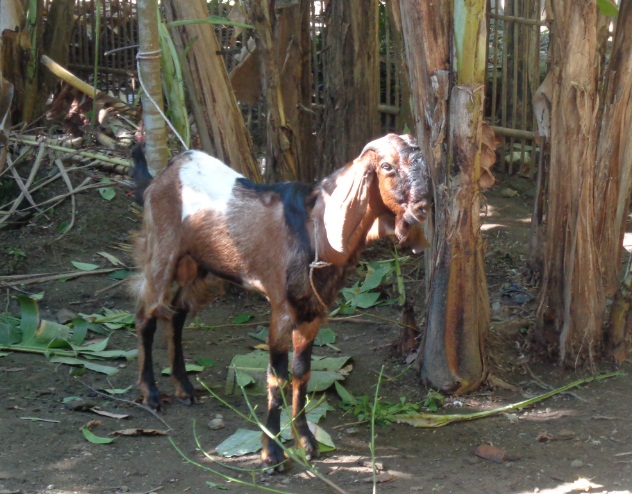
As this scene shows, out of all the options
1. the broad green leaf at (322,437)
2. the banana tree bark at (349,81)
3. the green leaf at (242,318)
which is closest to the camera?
the broad green leaf at (322,437)

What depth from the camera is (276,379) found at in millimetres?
4898

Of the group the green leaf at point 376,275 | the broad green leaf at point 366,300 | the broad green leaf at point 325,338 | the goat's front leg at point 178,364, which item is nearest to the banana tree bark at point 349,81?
the green leaf at point 376,275

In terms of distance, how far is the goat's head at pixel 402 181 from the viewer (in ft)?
13.9

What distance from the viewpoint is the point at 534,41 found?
10.4 meters

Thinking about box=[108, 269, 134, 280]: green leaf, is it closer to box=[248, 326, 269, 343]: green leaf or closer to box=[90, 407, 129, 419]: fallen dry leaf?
box=[248, 326, 269, 343]: green leaf

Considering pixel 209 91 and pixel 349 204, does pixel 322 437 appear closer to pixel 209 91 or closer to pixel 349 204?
pixel 349 204

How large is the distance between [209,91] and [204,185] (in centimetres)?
161

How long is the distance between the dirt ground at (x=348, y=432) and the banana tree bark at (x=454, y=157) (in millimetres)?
383

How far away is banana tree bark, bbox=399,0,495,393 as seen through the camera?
5242mm

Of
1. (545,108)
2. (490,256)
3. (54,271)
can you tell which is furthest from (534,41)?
(54,271)

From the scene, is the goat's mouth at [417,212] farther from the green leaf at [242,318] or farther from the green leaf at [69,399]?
the green leaf at [242,318]

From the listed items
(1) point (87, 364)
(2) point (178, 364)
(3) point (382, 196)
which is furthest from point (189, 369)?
(3) point (382, 196)

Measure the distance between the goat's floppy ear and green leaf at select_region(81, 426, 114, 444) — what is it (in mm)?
1840

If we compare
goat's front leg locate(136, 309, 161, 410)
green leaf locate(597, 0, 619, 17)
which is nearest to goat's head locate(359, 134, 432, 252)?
green leaf locate(597, 0, 619, 17)
